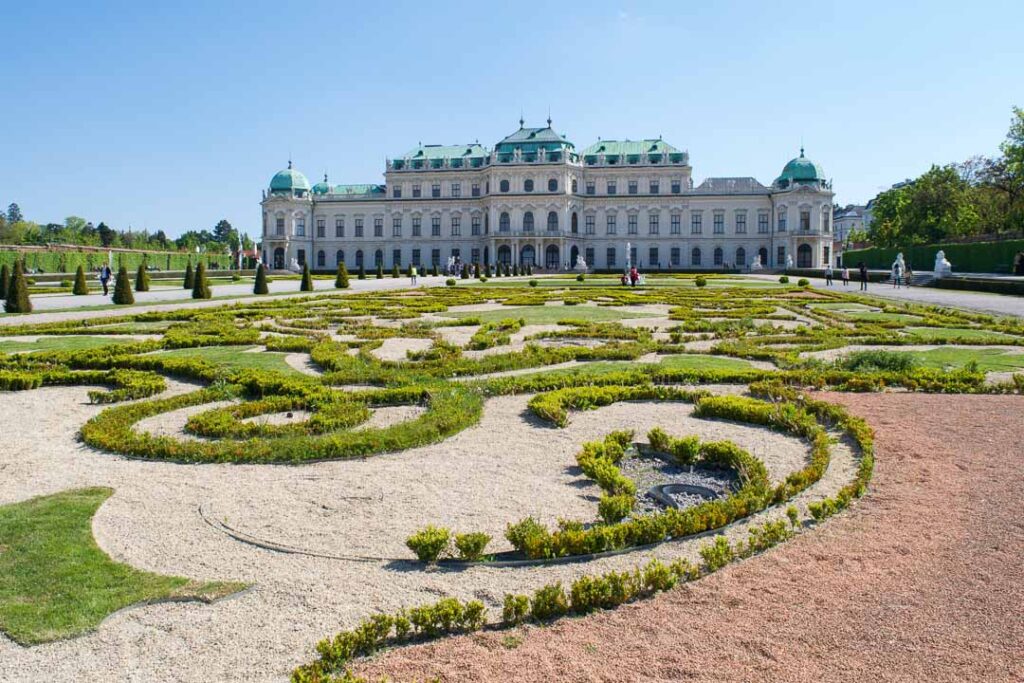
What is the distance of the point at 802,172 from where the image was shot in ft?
255

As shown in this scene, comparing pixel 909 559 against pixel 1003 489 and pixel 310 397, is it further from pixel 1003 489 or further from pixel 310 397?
pixel 310 397

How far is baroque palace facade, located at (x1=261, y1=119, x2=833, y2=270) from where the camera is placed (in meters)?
77.5

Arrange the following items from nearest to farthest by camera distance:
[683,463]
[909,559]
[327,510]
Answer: [909,559], [327,510], [683,463]

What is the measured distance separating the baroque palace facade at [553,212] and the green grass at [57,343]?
63636mm

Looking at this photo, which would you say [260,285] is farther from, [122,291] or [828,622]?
[828,622]

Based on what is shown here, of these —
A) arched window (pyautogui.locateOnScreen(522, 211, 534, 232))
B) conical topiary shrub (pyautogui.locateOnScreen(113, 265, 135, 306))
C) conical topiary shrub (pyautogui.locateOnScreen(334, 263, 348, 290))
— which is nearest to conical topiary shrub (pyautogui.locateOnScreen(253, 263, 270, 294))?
conical topiary shrub (pyautogui.locateOnScreen(334, 263, 348, 290))

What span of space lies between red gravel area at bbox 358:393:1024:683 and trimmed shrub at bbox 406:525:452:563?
0.82 m

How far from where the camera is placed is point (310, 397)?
26.9 feet

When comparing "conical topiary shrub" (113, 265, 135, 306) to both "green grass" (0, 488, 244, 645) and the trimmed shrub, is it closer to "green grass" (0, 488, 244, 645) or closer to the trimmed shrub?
"green grass" (0, 488, 244, 645)

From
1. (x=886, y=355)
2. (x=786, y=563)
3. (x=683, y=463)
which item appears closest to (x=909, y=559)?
(x=786, y=563)

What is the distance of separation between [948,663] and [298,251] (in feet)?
278

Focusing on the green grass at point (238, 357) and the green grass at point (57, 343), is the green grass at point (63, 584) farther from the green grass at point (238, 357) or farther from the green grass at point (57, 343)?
the green grass at point (57, 343)

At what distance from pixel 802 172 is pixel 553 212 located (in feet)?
80.3

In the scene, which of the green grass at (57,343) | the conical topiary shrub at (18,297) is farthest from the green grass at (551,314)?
the conical topiary shrub at (18,297)
